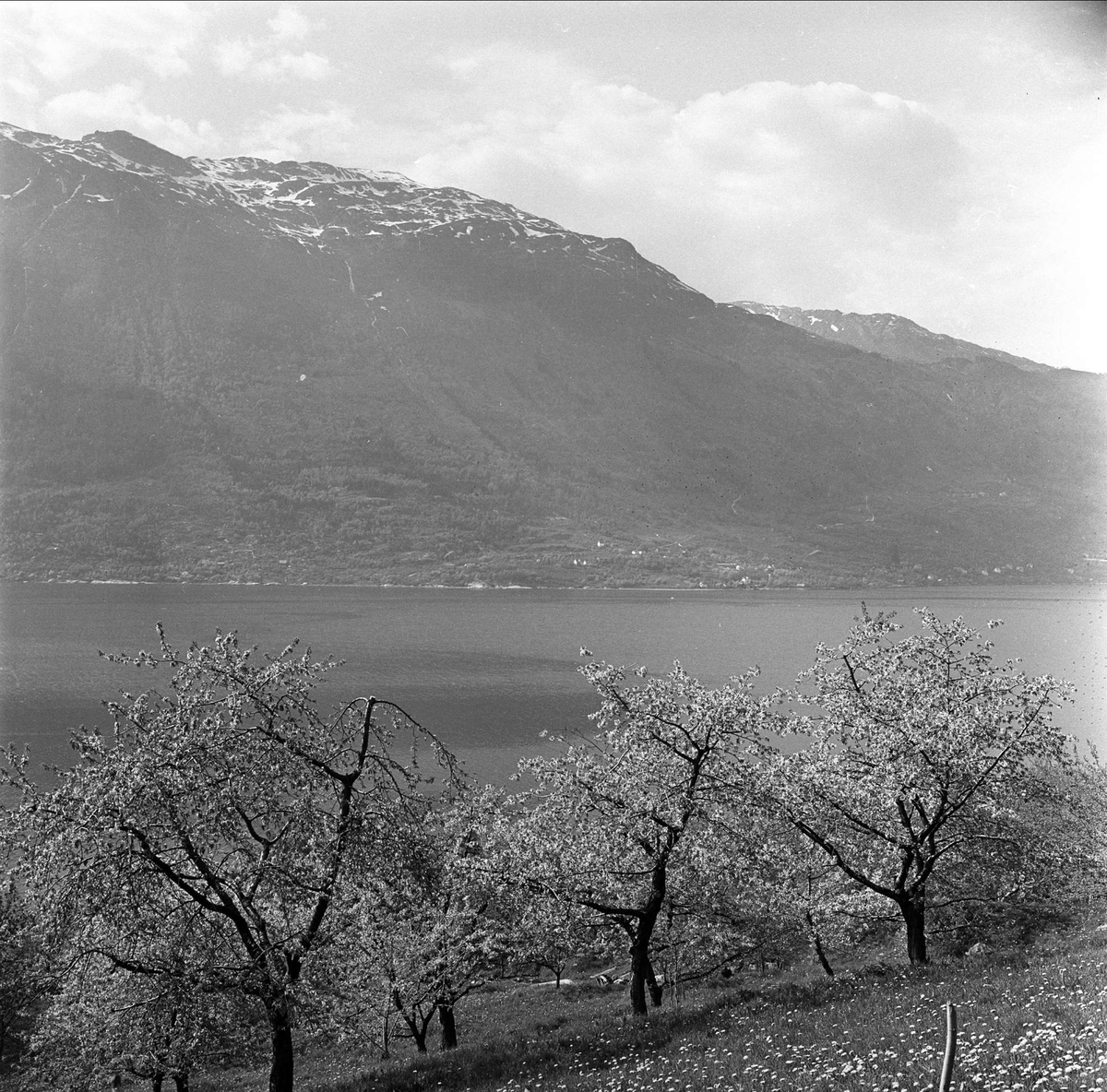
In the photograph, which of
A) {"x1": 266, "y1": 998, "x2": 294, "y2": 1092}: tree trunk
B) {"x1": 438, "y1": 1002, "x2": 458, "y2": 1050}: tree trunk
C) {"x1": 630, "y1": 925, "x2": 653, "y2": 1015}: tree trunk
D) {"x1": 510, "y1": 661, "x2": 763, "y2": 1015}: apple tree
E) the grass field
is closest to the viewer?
the grass field

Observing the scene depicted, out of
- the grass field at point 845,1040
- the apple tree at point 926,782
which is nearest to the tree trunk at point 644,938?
the grass field at point 845,1040

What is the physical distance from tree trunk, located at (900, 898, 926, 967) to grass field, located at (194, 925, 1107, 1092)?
84cm

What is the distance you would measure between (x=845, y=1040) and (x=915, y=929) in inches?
433

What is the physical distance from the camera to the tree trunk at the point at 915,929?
26.1m

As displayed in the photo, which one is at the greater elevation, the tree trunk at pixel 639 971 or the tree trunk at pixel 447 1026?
the tree trunk at pixel 639 971

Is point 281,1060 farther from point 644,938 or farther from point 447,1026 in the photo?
point 447,1026

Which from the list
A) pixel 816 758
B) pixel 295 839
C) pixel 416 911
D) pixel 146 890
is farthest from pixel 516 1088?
pixel 816 758

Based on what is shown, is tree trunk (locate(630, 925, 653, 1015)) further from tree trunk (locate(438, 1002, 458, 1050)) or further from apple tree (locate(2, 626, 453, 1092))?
tree trunk (locate(438, 1002, 458, 1050))

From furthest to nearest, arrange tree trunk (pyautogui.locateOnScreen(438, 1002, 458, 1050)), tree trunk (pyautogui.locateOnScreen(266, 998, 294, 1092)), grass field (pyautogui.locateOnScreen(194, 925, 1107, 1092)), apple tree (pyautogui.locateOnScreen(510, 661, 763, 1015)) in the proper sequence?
tree trunk (pyautogui.locateOnScreen(438, 1002, 458, 1050)) < apple tree (pyautogui.locateOnScreen(510, 661, 763, 1015)) < tree trunk (pyautogui.locateOnScreen(266, 998, 294, 1092)) < grass field (pyautogui.locateOnScreen(194, 925, 1107, 1092))

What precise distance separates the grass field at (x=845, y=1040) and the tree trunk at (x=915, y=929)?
845mm

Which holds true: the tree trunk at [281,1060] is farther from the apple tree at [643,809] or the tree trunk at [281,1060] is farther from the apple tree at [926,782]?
the apple tree at [926,782]

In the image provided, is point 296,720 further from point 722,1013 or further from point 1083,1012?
point 1083,1012

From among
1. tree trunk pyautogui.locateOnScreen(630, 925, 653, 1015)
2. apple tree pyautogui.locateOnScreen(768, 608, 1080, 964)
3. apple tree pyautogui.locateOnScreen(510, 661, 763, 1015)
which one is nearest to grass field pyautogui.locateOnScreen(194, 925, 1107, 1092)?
tree trunk pyautogui.locateOnScreen(630, 925, 653, 1015)

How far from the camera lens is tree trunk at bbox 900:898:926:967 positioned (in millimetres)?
26077
